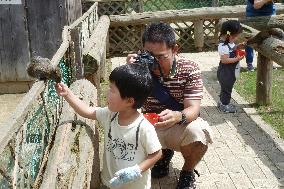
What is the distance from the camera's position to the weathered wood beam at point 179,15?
10.3 metres

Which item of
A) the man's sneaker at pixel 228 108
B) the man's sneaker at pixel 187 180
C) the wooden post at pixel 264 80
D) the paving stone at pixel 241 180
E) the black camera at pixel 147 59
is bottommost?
the paving stone at pixel 241 180

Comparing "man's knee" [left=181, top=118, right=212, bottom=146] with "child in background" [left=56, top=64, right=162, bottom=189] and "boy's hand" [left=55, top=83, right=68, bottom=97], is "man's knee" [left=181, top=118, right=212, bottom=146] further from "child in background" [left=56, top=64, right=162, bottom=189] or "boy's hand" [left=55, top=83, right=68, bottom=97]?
"boy's hand" [left=55, top=83, right=68, bottom=97]

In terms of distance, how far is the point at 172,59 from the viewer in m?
3.55

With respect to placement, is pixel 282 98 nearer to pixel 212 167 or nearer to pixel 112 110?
pixel 212 167

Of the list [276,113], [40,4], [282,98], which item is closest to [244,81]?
[282,98]

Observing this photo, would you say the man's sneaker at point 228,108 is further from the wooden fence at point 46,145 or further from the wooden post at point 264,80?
the wooden fence at point 46,145

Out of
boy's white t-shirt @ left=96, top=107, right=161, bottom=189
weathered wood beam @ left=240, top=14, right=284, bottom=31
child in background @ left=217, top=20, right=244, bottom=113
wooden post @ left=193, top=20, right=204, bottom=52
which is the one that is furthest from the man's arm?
wooden post @ left=193, top=20, right=204, bottom=52

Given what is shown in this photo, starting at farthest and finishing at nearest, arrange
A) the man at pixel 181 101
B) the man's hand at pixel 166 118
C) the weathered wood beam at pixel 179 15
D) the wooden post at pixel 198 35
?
the wooden post at pixel 198 35, the weathered wood beam at pixel 179 15, the man at pixel 181 101, the man's hand at pixel 166 118

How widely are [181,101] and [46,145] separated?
46.8 inches

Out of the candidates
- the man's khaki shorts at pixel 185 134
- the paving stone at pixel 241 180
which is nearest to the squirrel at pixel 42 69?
the man's khaki shorts at pixel 185 134

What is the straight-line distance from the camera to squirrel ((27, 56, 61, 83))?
2754 millimetres

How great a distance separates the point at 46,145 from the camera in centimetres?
317

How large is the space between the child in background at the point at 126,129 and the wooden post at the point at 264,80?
12.0 feet

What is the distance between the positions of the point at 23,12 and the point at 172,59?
14.9 feet
